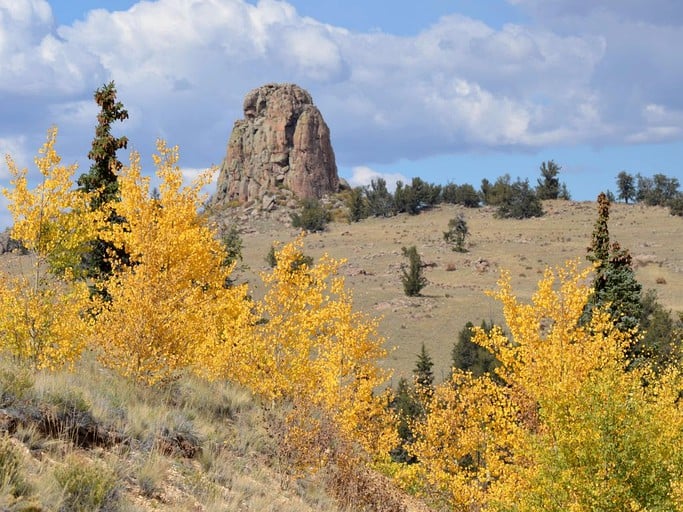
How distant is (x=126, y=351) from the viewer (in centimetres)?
1264

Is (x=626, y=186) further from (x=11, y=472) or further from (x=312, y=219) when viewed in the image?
(x=11, y=472)

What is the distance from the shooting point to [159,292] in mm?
13148

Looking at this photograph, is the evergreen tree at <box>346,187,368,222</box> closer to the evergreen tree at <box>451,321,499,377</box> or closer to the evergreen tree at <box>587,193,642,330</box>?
the evergreen tree at <box>451,321,499,377</box>

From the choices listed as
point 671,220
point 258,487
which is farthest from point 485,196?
point 258,487

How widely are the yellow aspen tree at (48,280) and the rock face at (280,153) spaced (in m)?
108

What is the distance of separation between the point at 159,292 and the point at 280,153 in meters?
119

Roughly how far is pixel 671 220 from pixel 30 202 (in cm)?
9258

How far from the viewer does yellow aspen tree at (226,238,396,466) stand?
583 inches

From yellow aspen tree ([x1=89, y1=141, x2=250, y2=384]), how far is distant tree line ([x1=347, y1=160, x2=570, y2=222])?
307ft

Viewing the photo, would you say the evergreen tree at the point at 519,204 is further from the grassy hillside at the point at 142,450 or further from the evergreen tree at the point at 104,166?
the grassy hillside at the point at 142,450

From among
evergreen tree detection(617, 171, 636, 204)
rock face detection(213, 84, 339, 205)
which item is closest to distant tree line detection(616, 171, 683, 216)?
evergreen tree detection(617, 171, 636, 204)

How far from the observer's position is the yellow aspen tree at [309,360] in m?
14.8

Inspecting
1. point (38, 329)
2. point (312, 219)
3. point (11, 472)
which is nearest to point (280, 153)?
point (312, 219)

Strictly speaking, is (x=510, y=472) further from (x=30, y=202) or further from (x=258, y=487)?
(x=30, y=202)
